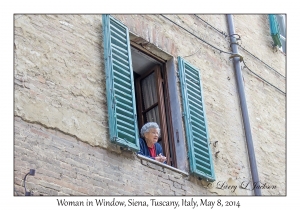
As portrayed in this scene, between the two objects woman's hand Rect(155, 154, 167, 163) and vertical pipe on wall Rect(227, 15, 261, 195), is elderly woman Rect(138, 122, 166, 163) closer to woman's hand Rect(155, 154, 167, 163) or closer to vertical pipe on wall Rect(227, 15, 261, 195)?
woman's hand Rect(155, 154, 167, 163)

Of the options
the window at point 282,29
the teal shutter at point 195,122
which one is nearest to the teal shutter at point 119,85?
the teal shutter at point 195,122

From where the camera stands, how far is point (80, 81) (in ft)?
24.2

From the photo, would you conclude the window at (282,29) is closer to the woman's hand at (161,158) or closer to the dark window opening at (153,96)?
the dark window opening at (153,96)

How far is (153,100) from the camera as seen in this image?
362 inches

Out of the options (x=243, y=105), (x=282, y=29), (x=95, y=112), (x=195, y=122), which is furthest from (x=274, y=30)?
(x=95, y=112)

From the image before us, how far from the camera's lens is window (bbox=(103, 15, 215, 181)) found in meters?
7.54

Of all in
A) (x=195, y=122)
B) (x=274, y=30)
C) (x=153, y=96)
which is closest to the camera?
(x=195, y=122)

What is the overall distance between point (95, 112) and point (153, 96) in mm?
1952

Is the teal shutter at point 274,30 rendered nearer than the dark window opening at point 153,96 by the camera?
No

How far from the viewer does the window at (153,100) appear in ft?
24.7

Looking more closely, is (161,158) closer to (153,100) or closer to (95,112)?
(95,112)

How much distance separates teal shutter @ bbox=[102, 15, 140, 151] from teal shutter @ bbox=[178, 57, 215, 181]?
95 cm
